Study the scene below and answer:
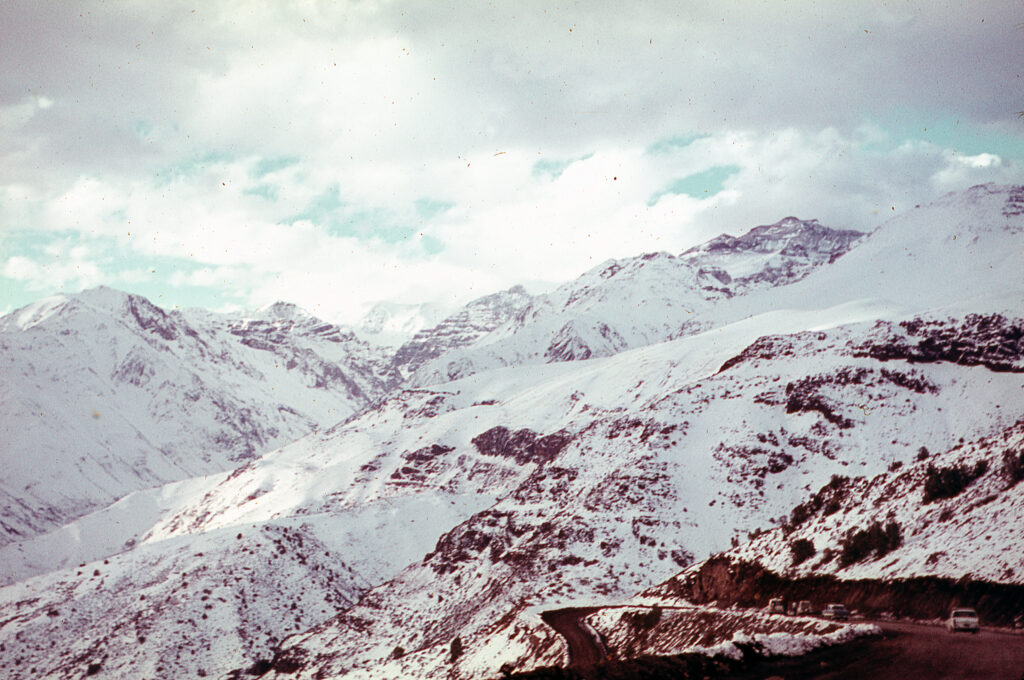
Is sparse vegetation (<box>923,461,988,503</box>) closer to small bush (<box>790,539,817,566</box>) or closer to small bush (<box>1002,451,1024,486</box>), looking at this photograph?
small bush (<box>1002,451,1024,486</box>)

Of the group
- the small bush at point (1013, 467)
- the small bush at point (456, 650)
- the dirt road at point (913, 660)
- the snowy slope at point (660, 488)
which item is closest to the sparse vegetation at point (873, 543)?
the small bush at point (1013, 467)

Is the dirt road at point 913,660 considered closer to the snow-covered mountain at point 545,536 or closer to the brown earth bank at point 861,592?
the brown earth bank at point 861,592

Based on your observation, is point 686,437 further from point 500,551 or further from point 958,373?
point 958,373

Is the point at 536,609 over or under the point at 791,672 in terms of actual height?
under

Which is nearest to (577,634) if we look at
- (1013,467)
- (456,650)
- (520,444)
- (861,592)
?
(456,650)

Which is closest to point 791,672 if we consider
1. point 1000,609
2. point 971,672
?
point 971,672

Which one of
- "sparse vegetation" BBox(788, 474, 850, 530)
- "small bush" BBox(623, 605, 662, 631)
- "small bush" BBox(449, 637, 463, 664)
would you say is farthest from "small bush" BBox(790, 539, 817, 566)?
"small bush" BBox(449, 637, 463, 664)
